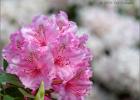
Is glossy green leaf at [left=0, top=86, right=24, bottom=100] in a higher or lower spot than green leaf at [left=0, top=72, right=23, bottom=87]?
lower

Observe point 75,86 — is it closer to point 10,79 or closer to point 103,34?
point 10,79

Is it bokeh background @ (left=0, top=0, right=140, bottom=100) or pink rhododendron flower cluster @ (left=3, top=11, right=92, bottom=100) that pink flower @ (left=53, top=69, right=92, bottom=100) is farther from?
bokeh background @ (left=0, top=0, right=140, bottom=100)

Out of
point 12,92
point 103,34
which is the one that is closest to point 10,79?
point 12,92

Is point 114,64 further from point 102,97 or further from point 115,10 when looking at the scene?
point 115,10

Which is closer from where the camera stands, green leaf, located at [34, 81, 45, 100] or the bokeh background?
green leaf, located at [34, 81, 45, 100]

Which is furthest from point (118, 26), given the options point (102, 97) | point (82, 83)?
point (82, 83)

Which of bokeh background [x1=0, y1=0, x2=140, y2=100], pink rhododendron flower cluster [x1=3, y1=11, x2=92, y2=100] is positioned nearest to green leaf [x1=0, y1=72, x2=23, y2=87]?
pink rhododendron flower cluster [x1=3, y1=11, x2=92, y2=100]

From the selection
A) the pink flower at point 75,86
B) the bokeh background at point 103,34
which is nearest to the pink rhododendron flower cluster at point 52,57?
the pink flower at point 75,86
